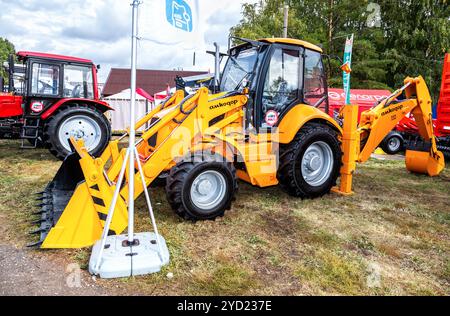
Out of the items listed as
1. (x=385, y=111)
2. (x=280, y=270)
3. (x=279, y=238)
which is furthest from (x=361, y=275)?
(x=385, y=111)

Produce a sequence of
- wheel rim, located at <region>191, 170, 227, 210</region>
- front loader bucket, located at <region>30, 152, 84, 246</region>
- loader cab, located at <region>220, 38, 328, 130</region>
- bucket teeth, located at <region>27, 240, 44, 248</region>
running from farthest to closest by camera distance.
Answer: loader cab, located at <region>220, 38, 328, 130</region> < wheel rim, located at <region>191, 170, 227, 210</region> < front loader bucket, located at <region>30, 152, 84, 246</region> < bucket teeth, located at <region>27, 240, 44, 248</region>

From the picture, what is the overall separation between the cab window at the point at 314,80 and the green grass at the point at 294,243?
1569 mm

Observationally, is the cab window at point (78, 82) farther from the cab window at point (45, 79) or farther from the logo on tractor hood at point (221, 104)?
the logo on tractor hood at point (221, 104)

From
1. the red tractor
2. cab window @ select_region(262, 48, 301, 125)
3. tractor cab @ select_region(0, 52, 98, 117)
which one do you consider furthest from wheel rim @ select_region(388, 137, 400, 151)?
tractor cab @ select_region(0, 52, 98, 117)

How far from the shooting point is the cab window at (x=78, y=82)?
7.88m

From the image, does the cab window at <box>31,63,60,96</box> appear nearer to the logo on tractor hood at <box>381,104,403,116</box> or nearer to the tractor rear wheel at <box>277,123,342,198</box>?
the tractor rear wheel at <box>277,123,342,198</box>

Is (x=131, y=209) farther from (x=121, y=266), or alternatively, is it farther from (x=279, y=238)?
(x=279, y=238)

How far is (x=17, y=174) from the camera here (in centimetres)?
630

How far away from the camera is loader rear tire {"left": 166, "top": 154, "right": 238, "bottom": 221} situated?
3.85 m

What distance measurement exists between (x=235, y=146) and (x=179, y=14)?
5.90 feet

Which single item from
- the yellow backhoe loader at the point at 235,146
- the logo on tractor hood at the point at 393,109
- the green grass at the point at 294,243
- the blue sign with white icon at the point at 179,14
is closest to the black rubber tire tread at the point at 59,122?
the green grass at the point at 294,243

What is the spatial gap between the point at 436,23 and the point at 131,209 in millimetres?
22111

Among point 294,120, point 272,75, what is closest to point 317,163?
point 294,120

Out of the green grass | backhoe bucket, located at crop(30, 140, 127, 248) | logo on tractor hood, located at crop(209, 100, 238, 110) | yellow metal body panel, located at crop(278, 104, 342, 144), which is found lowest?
the green grass
